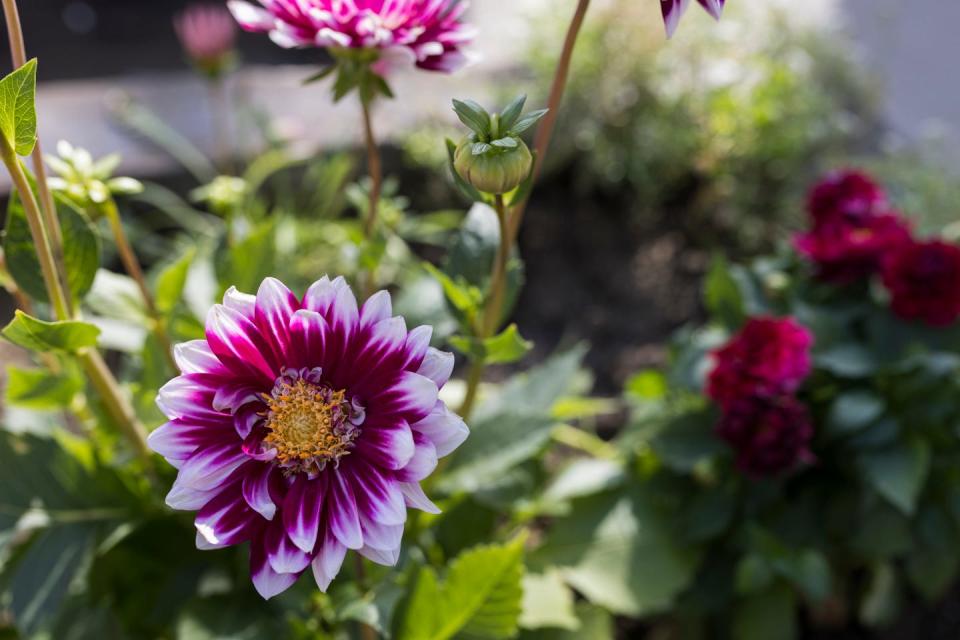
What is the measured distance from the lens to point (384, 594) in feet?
2.35

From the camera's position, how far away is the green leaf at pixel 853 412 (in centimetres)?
102

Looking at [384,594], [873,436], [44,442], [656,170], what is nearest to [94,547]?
[44,442]

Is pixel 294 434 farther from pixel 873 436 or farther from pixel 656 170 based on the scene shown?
pixel 656 170

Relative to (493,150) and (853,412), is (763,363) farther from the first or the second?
(493,150)

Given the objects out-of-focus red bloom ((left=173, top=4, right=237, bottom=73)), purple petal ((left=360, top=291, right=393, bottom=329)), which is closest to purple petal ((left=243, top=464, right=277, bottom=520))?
purple petal ((left=360, top=291, right=393, bottom=329))

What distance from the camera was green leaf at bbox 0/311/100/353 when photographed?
60 centimetres

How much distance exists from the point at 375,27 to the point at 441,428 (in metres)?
0.31

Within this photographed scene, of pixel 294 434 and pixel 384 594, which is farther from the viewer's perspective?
pixel 384 594

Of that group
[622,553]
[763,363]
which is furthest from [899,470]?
[622,553]

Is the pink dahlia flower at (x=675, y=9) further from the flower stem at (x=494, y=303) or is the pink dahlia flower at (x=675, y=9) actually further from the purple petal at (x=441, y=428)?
the purple petal at (x=441, y=428)

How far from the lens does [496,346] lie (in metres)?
0.69

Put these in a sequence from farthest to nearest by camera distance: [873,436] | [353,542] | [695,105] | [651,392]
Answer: [695,105]
[651,392]
[873,436]
[353,542]

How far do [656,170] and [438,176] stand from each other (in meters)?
0.41

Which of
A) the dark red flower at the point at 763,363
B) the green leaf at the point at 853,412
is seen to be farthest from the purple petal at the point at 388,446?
the green leaf at the point at 853,412
